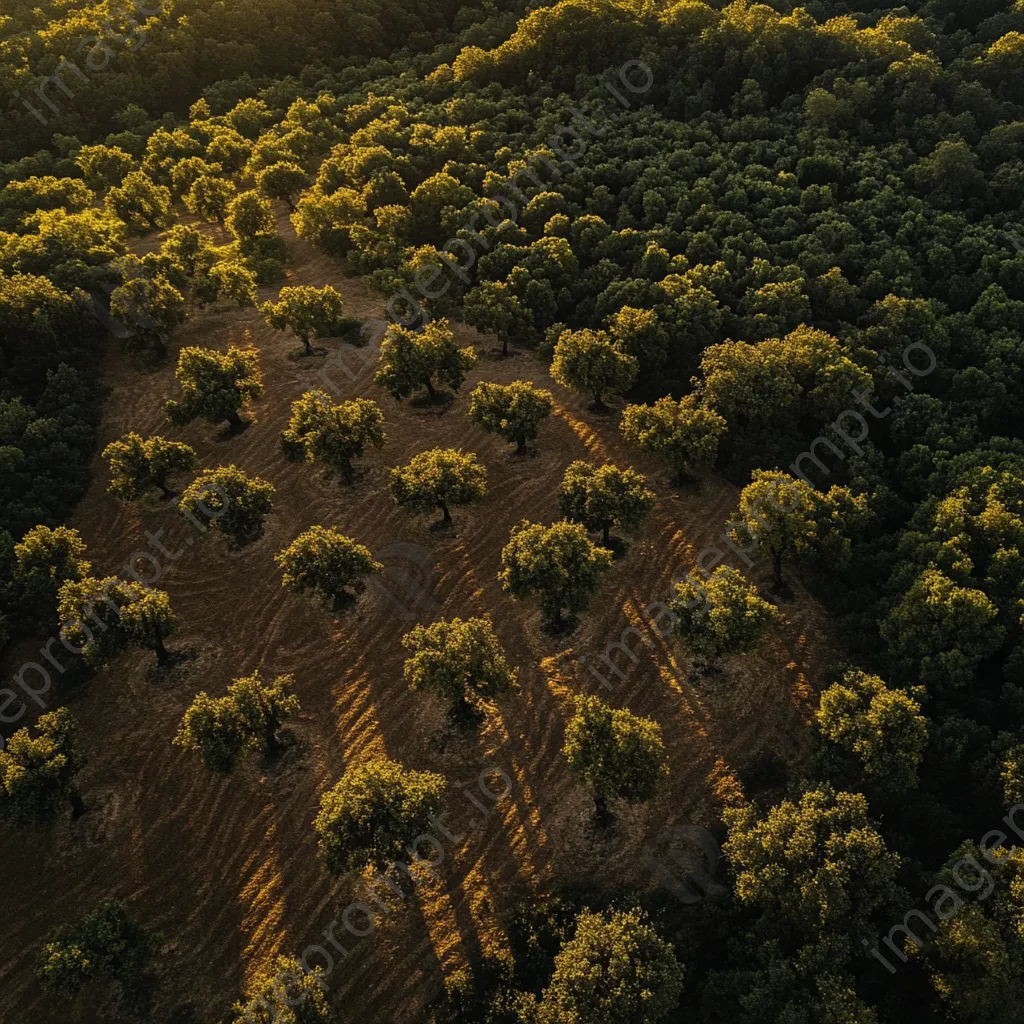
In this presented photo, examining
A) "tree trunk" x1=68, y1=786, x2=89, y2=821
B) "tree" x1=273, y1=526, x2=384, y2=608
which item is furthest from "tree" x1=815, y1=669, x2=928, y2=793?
"tree trunk" x1=68, y1=786, x2=89, y2=821

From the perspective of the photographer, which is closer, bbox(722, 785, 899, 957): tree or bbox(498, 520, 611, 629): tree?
bbox(722, 785, 899, 957): tree

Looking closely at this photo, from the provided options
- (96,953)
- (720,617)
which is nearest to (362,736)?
(96,953)

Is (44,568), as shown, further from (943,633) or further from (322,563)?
(943,633)

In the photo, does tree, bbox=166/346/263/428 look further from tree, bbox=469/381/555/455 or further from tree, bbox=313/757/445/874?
tree, bbox=313/757/445/874

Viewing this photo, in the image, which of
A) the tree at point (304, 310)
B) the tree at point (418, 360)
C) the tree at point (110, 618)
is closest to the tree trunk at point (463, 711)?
the tree at point (110, 618)

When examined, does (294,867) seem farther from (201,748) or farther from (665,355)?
(665,355)

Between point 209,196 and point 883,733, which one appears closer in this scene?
point 883,733

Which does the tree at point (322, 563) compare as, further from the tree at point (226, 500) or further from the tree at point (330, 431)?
the tree at point (330, 431)
